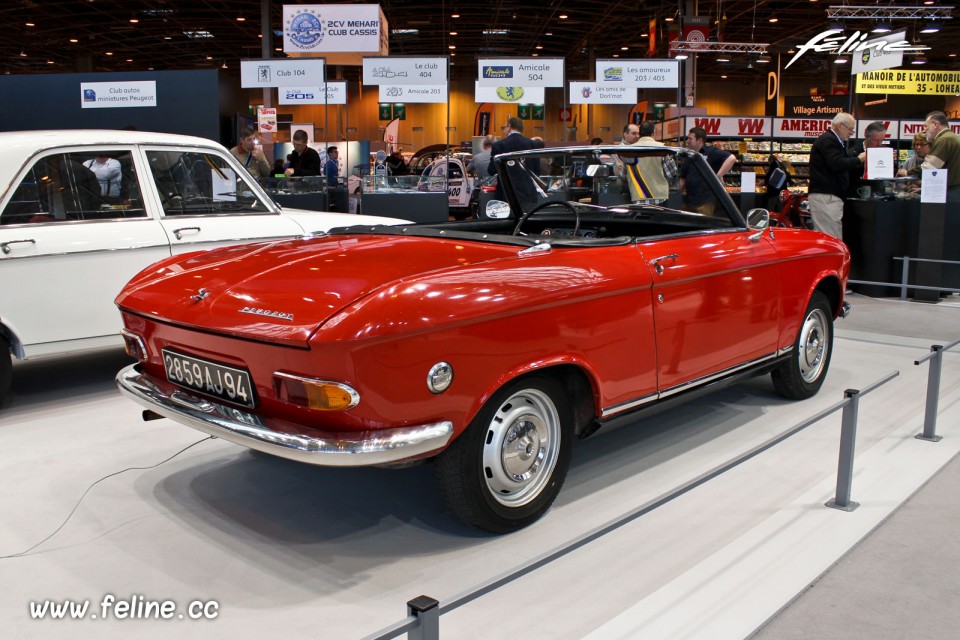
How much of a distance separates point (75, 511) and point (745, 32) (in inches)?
Result: 1216

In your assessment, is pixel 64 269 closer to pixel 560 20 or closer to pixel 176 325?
pixel 176 325

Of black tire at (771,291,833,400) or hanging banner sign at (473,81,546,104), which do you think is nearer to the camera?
black tire at (771,291,833,400)

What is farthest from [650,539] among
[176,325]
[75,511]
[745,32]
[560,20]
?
[745,32]

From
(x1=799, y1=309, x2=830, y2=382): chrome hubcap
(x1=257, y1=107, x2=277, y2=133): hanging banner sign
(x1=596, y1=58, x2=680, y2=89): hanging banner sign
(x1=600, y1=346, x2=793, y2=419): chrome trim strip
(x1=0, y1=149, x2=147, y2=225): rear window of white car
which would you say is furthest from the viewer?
(x1=257, y1=107, x2=277, y2=133): hanging banner sign

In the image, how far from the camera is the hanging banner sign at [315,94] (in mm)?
12000

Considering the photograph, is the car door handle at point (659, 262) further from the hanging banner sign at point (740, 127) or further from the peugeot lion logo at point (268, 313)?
the hanging banner sign at point (740, 127)

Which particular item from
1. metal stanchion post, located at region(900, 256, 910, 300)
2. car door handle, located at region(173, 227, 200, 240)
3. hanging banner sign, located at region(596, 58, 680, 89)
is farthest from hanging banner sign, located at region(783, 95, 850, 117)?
car door handle, located at region(173, 227, 200, 240)

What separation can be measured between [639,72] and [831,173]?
5046mm

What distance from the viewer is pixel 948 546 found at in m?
2.98

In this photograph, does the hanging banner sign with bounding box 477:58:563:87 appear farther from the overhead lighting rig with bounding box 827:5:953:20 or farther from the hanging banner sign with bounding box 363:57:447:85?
the overhead lighting rig with bounding box 827:5:953:20

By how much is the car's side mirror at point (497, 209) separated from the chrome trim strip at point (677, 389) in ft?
4.53

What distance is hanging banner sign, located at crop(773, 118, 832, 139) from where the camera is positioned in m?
18.4

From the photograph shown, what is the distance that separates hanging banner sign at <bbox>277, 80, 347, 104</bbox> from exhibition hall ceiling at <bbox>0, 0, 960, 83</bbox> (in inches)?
396

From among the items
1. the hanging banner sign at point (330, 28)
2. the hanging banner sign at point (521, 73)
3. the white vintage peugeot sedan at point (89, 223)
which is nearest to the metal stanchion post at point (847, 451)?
the white vintage peugeot sedan at point (89, 223)
